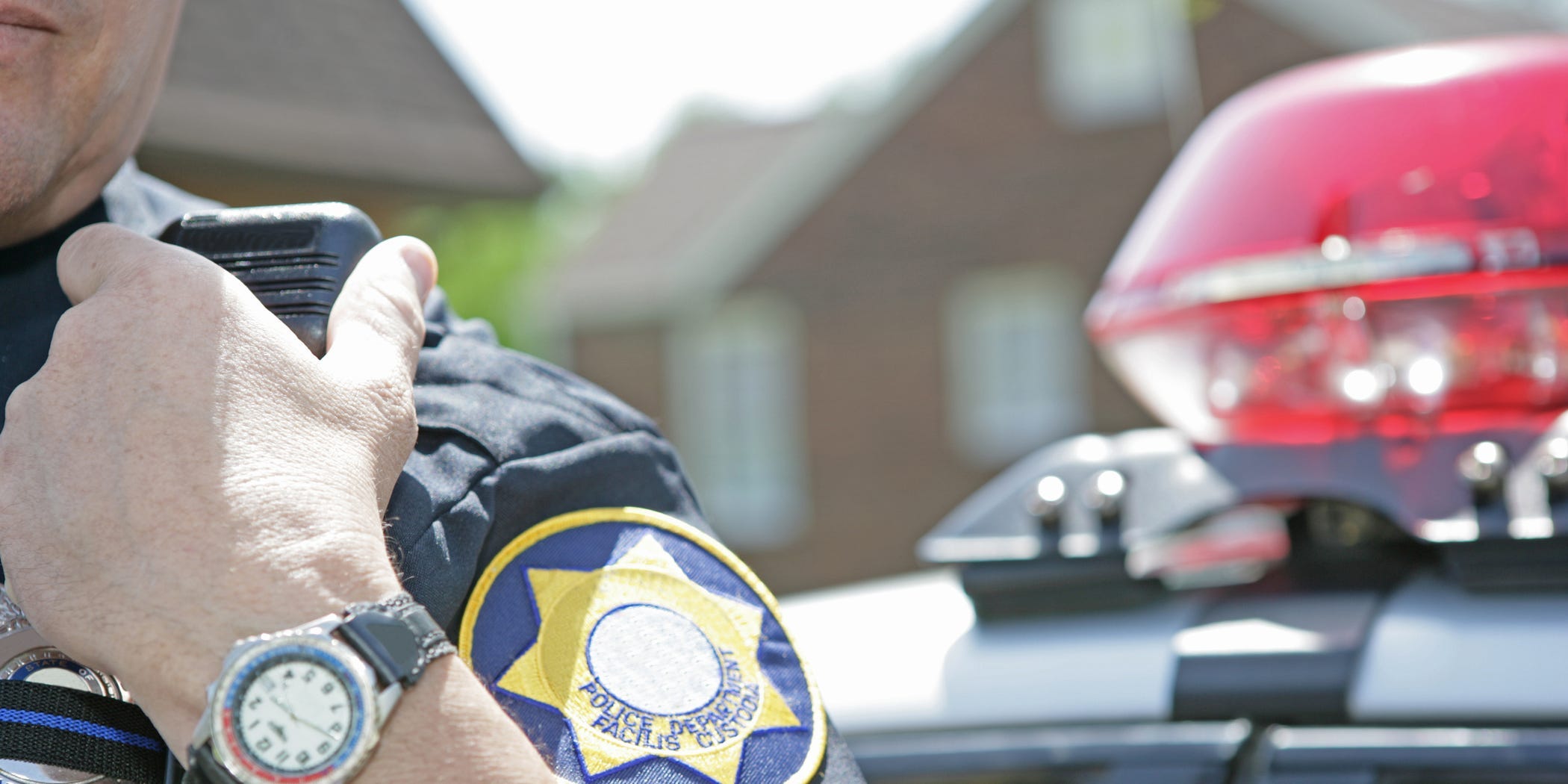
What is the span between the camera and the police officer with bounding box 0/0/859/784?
39.2 inches

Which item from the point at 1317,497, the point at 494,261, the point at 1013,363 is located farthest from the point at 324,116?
the point at 494,261

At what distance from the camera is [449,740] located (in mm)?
1029

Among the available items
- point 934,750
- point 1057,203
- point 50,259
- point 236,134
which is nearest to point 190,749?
point 50,259

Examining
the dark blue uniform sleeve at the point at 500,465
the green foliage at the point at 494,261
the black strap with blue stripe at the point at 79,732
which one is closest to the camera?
the black strap with blue stripe at the point at 79,732

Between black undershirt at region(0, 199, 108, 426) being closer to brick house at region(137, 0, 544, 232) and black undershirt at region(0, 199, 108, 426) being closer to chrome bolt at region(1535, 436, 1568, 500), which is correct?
chrome bolt at region(1535, 436, 1568, 500)

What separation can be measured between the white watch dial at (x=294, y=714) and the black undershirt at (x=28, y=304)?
46cm

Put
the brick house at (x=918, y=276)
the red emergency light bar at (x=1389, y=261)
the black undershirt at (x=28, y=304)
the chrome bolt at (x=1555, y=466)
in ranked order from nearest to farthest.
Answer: the black undershirt at (x=28, y=304) → the chrome bolt at (x=1555, y=466) → the red emergency light bar at (x=1389, y=261) → the brick house at (x=918, y=276)

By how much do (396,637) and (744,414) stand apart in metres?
17.7

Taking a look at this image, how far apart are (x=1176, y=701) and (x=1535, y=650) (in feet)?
1.18

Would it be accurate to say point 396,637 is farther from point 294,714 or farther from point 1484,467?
point 1484,467

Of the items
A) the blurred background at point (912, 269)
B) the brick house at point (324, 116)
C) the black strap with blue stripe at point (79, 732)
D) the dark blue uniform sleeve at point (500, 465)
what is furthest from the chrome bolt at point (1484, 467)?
the blurred background at point (912, 269)

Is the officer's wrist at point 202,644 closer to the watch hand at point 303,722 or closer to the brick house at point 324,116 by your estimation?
the watch hand at point 303,722

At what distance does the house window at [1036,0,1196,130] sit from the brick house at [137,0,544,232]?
976 centimetres

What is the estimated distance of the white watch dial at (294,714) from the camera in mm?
981
